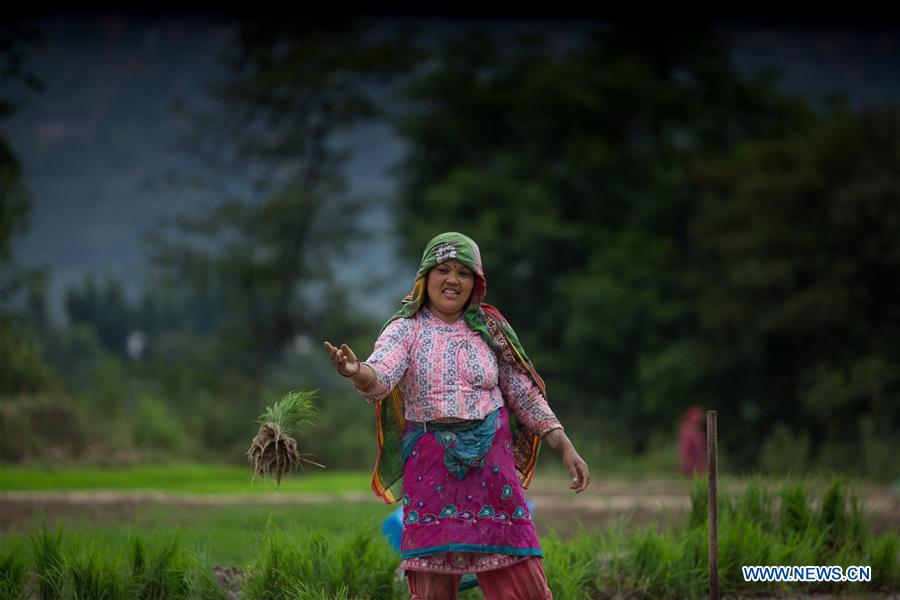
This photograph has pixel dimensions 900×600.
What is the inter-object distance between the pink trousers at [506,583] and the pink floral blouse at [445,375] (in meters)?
0.65

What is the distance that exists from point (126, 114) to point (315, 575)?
3819 centimetres

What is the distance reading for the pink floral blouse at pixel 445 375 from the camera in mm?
4699

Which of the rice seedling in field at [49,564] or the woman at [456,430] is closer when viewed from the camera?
the woman at [456,430]

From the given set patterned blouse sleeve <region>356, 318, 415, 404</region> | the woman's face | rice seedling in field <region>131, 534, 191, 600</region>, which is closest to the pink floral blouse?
patterned blouse sleeve <region>356, 318, 415, 404</region>

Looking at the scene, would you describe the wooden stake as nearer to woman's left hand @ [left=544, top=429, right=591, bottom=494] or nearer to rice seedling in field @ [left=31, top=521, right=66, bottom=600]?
woman's left hand @ [left=544, top=429, right=591, bottom=494]

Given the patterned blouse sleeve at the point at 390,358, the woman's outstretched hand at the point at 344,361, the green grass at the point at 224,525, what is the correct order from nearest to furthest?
the woman's outstretched hand at the point at 344,361
the patterned blouse sleeve at the point at 390,358
the green grass at the point at 224,525

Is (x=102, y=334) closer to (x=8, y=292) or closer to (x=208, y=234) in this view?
(x=208, y=234)

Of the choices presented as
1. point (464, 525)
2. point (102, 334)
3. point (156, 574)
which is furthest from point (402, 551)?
point (102, 334)

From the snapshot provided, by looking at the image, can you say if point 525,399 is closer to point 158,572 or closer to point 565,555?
point 565,555

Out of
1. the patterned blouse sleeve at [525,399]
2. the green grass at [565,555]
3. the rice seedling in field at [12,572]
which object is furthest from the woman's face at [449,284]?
the rice seedling in field at [12,572]

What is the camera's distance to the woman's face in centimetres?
487

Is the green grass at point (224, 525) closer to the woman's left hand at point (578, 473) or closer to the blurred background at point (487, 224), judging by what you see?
the woman's left hand at point (578, 473)

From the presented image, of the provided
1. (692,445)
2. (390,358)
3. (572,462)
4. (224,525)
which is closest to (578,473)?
(572,462)

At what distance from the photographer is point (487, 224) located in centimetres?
2805
